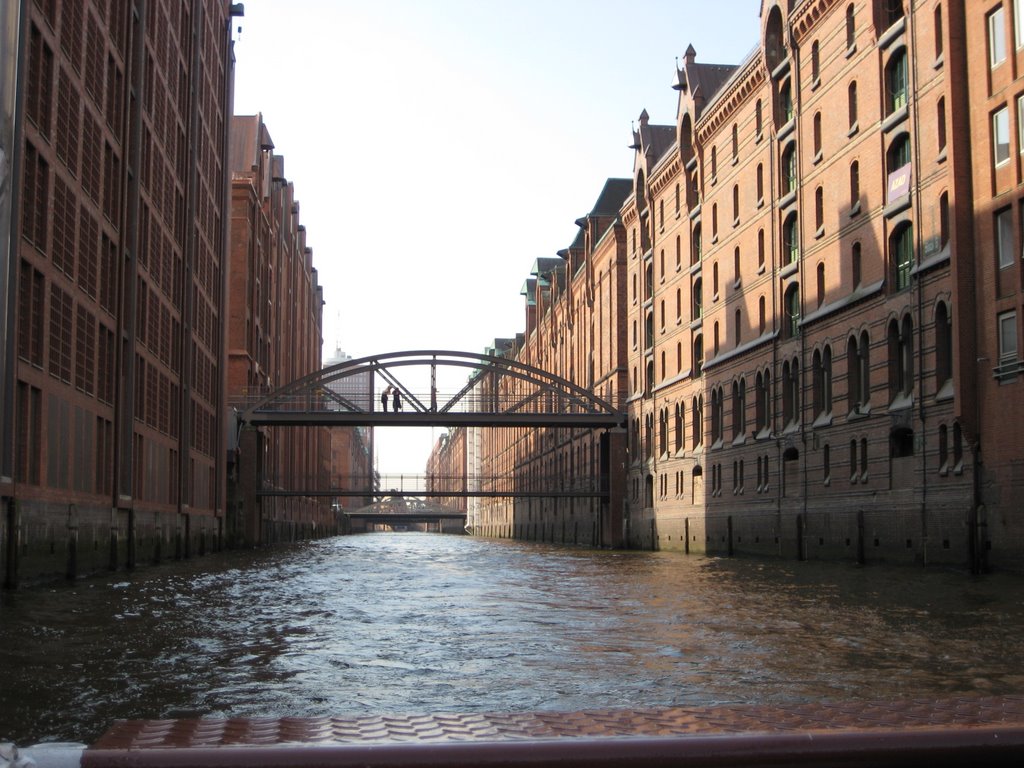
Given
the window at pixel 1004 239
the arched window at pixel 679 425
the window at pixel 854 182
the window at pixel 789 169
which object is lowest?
the arched window at pixel 679 425

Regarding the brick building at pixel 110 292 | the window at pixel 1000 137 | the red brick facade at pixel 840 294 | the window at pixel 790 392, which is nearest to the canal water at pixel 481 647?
the brick building at pixel 110 292

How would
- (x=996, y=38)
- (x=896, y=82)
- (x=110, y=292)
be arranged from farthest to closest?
(x=896, y=82) < (x=110, y=292) < (x=996, y=38)

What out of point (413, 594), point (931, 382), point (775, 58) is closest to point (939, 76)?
point (931, 382)

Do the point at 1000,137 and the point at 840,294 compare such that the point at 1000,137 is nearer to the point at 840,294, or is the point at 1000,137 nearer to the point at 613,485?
the point at 840,294

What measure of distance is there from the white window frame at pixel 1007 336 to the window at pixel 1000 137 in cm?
317

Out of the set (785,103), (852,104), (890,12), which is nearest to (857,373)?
(852,104)

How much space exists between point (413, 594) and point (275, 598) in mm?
2557

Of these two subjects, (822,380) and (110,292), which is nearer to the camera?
(110,292)

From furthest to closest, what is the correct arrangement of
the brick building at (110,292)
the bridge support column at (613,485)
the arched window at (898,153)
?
the bridge support column at (613,485), the arched window at (898,153), the brick building at (110,292)

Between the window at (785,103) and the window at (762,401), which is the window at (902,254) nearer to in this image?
the window at (785,103)

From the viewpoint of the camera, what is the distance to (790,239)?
40.6 metres

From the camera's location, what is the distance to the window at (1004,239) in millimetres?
25531

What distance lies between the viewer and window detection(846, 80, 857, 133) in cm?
3503

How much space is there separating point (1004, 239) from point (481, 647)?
17508 mm
